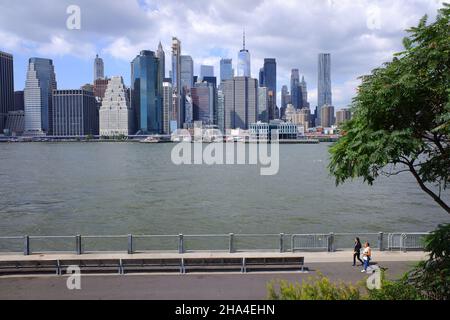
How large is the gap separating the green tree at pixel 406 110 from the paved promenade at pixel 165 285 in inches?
180

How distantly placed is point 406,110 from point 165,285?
9.18 metres

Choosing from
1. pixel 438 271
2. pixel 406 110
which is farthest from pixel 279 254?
pixel 406 110

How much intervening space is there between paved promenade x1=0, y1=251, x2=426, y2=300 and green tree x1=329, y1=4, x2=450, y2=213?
458 cm

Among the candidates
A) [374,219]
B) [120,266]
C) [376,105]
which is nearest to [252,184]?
[374,219]

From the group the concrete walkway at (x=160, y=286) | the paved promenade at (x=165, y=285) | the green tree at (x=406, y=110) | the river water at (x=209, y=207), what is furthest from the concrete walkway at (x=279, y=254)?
the river water at (x=209, y=207)

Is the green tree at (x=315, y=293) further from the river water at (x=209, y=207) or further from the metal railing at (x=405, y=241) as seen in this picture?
the river water at (x=209, y=207)

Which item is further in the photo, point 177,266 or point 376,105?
point 177,266

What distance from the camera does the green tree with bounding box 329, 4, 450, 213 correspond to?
849 cm

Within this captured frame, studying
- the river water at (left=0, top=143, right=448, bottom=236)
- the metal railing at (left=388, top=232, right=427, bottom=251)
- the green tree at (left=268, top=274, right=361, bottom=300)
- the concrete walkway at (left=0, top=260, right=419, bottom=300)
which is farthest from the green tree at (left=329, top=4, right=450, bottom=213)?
the river water at (left=0, top=143, right=448, bottom=236)

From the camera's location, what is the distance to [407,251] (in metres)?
19.1

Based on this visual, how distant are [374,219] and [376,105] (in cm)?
2956

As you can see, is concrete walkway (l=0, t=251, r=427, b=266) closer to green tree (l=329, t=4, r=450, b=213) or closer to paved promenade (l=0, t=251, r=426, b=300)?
paved promenade (l=0, t=251, r=426, b=300)
